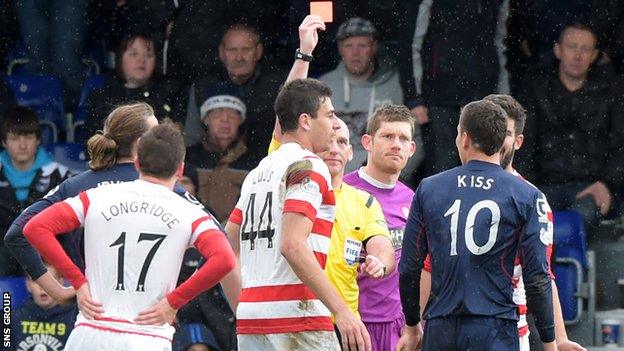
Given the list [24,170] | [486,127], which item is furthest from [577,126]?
[486,127]

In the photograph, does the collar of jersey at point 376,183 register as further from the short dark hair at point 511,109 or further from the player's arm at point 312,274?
the player's arm at point 312,274

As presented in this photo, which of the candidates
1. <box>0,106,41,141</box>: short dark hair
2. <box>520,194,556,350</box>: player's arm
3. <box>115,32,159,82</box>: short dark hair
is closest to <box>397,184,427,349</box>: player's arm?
<box>520,194,556,350</box>: player's arm

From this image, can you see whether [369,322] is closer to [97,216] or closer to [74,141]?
[97,216]

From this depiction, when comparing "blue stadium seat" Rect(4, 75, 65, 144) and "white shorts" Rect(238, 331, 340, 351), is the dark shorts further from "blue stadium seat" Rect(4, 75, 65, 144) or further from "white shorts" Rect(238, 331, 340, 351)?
"blue stadium seat" Rect(4, 75, 65, 144)

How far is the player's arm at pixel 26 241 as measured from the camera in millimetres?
7270

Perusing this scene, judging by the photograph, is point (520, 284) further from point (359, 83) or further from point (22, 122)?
point (22, 122)

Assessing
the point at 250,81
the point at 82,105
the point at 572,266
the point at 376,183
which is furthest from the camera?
the point at 82,105

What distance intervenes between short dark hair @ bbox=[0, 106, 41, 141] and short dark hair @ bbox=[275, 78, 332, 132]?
220 inches

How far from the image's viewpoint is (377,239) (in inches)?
311

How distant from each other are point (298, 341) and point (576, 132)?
5617 mm

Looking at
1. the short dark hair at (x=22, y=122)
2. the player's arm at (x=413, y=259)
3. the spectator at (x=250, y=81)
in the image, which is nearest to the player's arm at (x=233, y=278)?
the player's arm at (x=413, y=259)

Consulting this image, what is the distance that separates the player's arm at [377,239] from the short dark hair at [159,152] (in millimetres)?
1343

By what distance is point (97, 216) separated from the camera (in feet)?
21.1

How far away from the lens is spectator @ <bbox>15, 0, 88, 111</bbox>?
12969 mm
